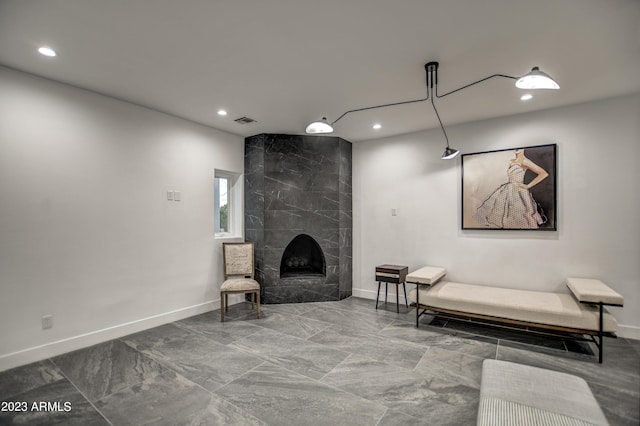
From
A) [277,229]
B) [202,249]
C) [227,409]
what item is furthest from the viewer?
[277,229]

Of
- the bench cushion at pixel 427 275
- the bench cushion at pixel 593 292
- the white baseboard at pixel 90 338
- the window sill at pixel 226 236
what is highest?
the window sill at pixel 226 236

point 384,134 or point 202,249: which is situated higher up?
point 384,134

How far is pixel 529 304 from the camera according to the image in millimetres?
2930

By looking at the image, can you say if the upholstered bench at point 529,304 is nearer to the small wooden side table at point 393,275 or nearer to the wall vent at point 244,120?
the small wooden side table at point 393,275

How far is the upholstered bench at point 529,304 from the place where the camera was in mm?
2584

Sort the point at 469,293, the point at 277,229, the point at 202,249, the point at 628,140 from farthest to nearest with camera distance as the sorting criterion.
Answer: the point at 277,229 → the point at 202,249 → the point at 469,293 → the point at 628,140

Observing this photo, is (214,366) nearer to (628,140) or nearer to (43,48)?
(43,48)

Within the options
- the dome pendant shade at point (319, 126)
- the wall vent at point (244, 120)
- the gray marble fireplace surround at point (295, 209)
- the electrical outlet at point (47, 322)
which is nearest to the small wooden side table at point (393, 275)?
the gray marble fireplace surround at point (295, 209)

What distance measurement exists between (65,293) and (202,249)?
4.92ft

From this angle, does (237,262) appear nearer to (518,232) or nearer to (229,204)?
(229,204)

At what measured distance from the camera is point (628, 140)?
9.84 ft

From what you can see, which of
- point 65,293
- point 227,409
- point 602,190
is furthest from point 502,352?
point 65,293

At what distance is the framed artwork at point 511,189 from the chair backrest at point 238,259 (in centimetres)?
295

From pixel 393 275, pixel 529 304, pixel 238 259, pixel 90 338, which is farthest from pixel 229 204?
pixel 529 304
